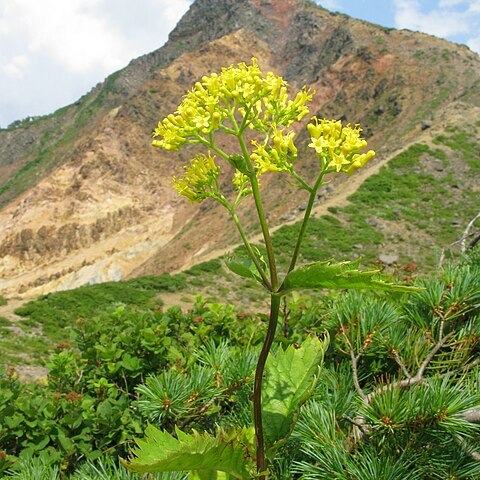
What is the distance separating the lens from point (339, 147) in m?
1.63

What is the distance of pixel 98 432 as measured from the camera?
8.14ft

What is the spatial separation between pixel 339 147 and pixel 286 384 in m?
0.94

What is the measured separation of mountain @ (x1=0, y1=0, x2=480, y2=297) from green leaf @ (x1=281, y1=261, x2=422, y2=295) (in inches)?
944

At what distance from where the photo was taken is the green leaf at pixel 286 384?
1.54 meters

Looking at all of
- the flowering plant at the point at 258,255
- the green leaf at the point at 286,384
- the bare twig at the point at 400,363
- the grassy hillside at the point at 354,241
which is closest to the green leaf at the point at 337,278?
the flowering plant at the point at 258,255

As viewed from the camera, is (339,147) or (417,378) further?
(417,378)

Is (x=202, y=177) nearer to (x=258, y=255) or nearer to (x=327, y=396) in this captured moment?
(x=258, y=255)

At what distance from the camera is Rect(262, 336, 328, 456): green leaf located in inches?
60.6

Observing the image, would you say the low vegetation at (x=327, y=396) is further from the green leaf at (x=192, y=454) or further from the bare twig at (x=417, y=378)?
the green leaf at (x=192, y=454)

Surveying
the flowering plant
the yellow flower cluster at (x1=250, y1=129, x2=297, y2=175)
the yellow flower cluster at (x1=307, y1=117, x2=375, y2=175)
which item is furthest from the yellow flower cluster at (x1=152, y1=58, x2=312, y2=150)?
the yellow flower cluster at (x1=307, y1=117, x2=375, y2=175)

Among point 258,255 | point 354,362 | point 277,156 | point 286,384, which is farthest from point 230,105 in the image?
point 354,362

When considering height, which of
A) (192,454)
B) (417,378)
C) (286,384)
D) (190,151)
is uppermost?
(190,151)

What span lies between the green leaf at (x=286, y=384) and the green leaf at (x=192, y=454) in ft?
0.63

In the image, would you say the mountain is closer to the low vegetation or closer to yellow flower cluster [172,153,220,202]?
the low vegetation
